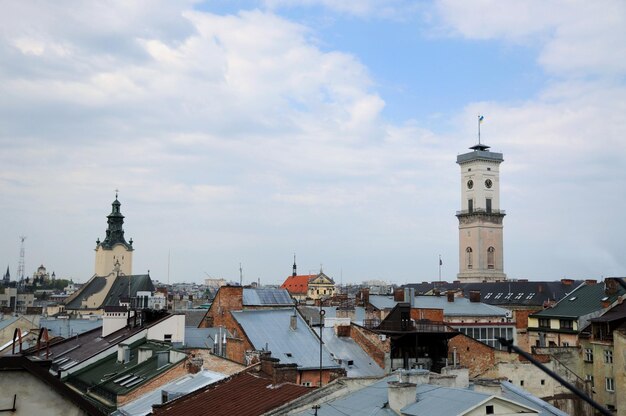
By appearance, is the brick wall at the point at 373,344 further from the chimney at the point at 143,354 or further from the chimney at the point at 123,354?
the chimney at the point at 123,354

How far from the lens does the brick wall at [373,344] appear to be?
48312 mm

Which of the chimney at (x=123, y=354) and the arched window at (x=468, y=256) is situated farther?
the arched window at (x=468, y=256)

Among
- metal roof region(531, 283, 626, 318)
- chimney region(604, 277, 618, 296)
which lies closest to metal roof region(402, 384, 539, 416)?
metal roof region(531, 283, 626, 318)

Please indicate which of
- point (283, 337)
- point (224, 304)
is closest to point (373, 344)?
point (283, 337)

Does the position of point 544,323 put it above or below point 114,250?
below

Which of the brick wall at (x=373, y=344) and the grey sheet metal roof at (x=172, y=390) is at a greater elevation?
the brick wall at (x=373, y=344)

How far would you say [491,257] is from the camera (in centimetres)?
15962

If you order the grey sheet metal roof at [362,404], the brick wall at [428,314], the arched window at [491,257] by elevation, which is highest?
the arched window at [491,257]

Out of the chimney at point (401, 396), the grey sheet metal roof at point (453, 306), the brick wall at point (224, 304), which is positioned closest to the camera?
the chimney at point (401, 396)

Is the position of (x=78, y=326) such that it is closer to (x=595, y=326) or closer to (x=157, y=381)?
(x=157, y=381)

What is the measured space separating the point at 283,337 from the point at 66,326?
31960 millimetres

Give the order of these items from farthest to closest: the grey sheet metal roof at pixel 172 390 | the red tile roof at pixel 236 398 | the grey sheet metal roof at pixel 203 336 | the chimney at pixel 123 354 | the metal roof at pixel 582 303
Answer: the metal roof at pixel 582 303, the grey sheet metal roof at pixel 203 336, the chimney at pixel 123 354, the grey sheet metal roof at pixel 172 390, the red tile roof at pixel 236 398

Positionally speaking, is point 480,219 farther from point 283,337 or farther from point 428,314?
point 283,337

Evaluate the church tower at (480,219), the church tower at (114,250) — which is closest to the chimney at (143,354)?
the church tower at (480,219)
